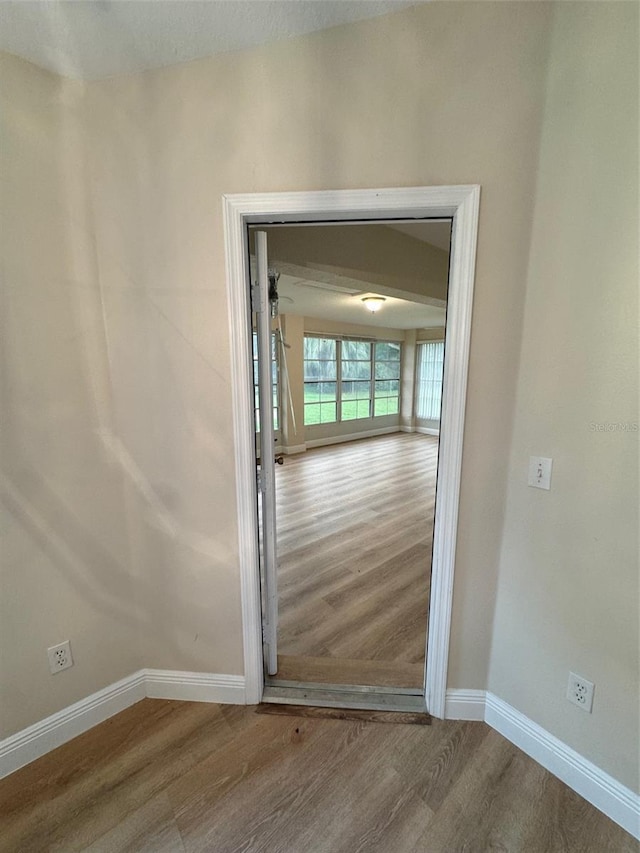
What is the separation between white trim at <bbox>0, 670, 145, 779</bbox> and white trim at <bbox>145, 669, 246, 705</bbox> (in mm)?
60

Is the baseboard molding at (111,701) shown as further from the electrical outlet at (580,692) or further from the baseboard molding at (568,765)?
the electrical outlet at (580,692)

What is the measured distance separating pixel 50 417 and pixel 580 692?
2.17 metres

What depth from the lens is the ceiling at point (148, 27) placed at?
1.02 meters

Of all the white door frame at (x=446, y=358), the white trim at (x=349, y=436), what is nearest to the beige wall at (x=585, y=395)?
the white door frame at (x=446, y=358)

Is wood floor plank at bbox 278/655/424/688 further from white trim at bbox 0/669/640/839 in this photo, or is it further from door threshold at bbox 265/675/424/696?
white trim at bbox 0/669/640/839

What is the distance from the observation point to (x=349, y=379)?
7.12m

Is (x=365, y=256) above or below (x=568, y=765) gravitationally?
above

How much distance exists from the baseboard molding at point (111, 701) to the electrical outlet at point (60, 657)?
190 mm

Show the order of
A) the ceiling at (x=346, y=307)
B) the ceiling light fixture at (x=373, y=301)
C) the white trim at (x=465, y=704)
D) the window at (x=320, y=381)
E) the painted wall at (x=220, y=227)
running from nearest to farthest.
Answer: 1. the painted wall at (x=220, y=227)
2. the white trim at (x=465, y=704)
3. the ceiling at (x=346, y=307)
4. the ceiling light fixture at (x=373, y=301)
5. the window at (x=320, y=381)

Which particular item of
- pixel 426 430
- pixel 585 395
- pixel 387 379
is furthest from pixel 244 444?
pixel 426 430

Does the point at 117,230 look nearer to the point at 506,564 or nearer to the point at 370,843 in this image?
the point at 506,564

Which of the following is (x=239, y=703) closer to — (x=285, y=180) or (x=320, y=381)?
(x=285, y=180)

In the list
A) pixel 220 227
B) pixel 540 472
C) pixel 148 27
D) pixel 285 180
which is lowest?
pixel 540 472

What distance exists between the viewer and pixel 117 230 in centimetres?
129
